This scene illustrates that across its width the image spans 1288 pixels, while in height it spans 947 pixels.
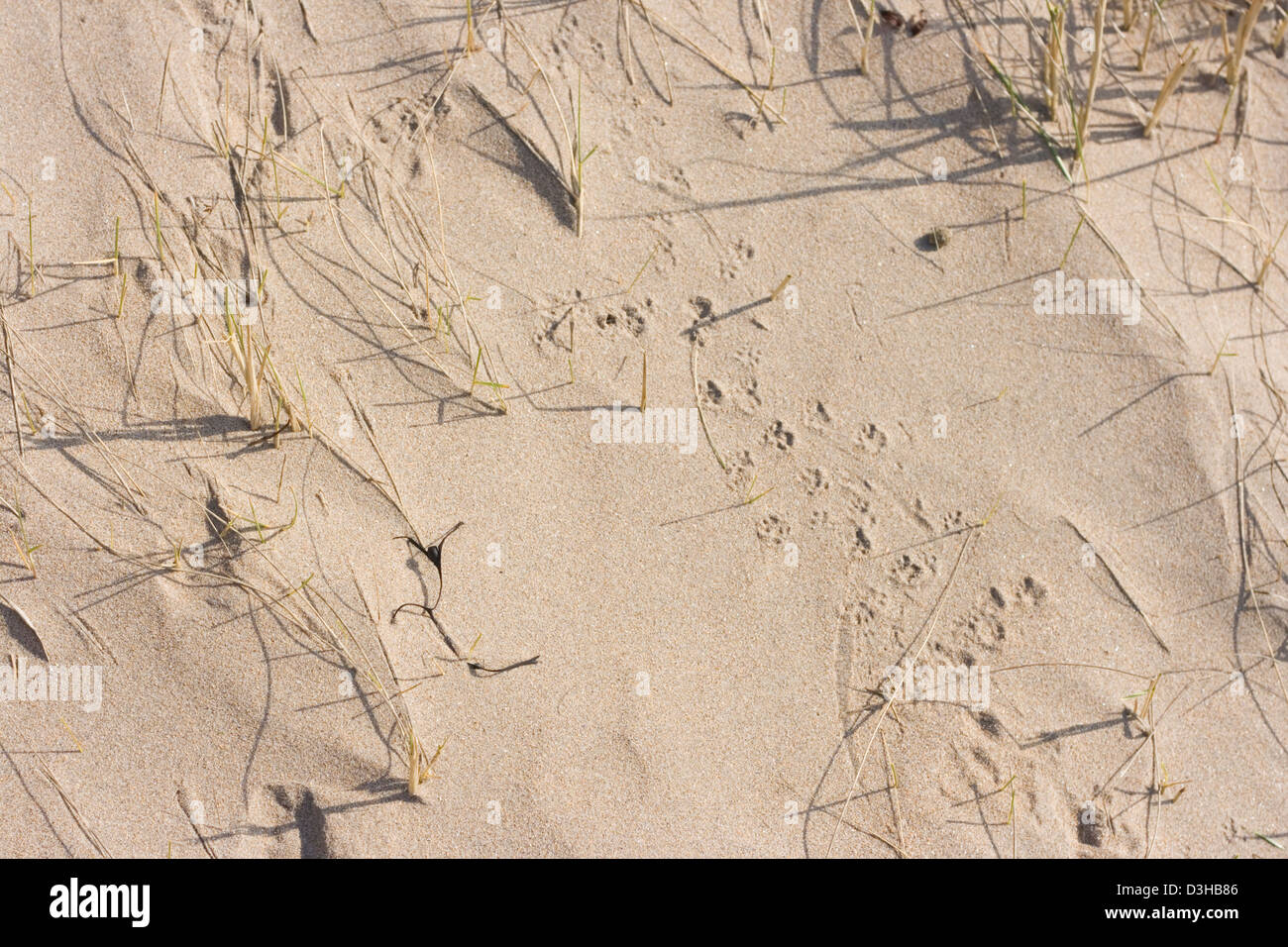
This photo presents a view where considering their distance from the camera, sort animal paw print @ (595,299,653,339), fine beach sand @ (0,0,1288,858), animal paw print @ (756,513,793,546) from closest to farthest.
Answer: fine beach sand @ (0,0,1288,858)
animal paw print @ (756,513,793,546)
animal paw print @ (595,299,653,339)

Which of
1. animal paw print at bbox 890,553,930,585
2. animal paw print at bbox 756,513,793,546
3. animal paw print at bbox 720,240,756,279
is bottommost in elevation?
animal paw print at bbox 890,553,930,585

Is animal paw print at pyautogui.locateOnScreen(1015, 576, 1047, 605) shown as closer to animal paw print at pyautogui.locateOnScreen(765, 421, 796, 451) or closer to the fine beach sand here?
the fine beach sand

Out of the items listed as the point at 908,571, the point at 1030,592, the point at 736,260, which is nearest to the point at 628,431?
the point at 736,260

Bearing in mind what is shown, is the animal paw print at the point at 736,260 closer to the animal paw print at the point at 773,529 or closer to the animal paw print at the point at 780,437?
the animal paw print at the point at 780,437

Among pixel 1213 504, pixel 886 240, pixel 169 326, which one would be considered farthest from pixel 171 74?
pixel 1213 504

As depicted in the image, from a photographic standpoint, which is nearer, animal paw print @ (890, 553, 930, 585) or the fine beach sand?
the fine beach sand

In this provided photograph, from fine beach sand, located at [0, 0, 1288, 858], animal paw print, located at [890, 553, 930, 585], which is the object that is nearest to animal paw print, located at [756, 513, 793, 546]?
fine beach sand, located at [0, 0, 1288, 858]

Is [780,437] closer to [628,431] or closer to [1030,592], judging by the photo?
[628,431]

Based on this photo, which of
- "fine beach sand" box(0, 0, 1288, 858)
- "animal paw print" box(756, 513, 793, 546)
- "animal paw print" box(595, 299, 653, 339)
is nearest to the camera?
"fine beach sand" box(0, 0, 1288, 858)
